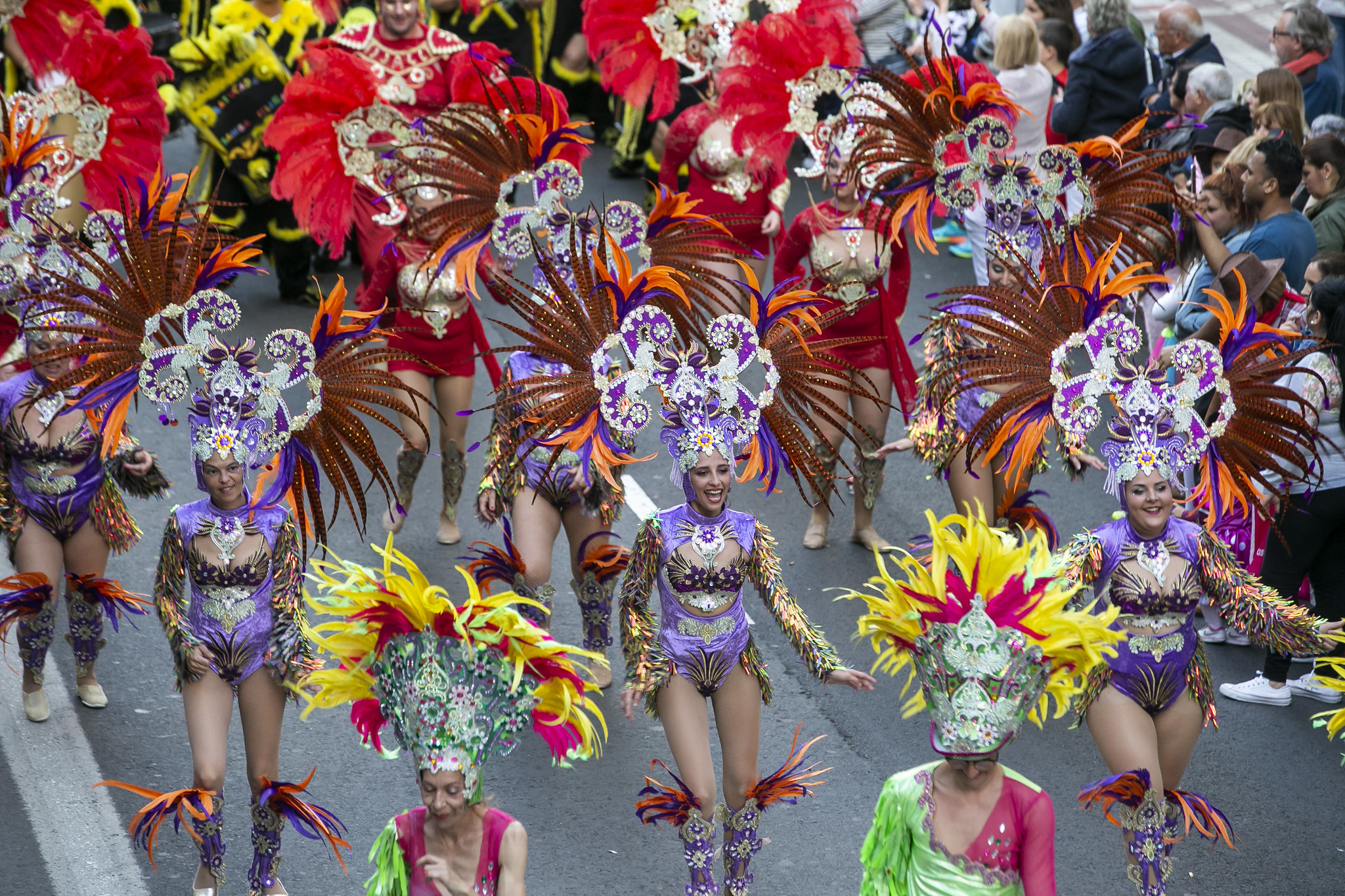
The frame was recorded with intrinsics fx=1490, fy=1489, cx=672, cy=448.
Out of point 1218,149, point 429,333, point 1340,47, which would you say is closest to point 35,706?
point 429,333

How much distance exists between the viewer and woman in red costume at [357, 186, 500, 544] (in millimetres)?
7039

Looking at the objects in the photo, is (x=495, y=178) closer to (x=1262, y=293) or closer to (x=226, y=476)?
(x=226, y=476)

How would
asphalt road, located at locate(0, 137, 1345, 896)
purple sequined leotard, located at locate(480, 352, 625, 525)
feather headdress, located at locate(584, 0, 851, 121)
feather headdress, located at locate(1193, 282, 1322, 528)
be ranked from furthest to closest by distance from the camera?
1. feather headdress, located at locate(584, 0, 851, 121)
2. purple sequined leotard, located at locate(480, 352, 625, 525)
3. asphalt road, located at locate(0, 137, 1345, 896)
4. feather headdress, located at locate(1193, 282, 1322, 528)

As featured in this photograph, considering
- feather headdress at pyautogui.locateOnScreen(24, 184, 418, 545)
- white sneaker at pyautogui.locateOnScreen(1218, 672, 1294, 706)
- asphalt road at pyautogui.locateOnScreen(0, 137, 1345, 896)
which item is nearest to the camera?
feather headdress at pyautogui.locateOnScreen(24, 184, 418, 545)

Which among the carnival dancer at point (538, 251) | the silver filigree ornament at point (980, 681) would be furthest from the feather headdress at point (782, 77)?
the silver filigree ornament at point (980, 681)

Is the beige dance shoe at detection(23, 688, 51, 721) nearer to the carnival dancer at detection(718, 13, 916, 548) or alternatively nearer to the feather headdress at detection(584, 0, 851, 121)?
the carnival dancer at detection(718, 13, 916, 548)

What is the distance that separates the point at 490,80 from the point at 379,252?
1.39 m

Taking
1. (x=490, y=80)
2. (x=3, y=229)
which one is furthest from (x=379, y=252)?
(x=3, y=229)

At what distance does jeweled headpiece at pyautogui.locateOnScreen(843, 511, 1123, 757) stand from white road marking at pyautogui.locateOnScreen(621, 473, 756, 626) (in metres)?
3.84

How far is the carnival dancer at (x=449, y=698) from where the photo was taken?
382 centimetres

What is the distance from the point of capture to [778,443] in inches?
193

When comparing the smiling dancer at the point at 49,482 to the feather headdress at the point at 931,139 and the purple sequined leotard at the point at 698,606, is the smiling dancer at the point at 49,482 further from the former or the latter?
the feather headdress at the point at 931,139

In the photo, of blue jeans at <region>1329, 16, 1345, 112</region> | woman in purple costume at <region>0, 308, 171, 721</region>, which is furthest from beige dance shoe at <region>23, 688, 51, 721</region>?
blue jeans at <region>1329, 16, 1345, 112</region>

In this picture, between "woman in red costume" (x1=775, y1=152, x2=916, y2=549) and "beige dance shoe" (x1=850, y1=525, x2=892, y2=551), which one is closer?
"woman in red costume" (x1=775, y1=152, x2=916, y2=549)
